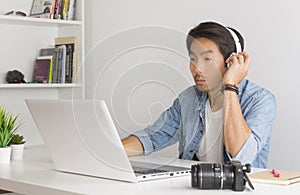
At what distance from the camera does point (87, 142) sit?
1747 mm

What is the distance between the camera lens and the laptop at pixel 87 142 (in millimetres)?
1650

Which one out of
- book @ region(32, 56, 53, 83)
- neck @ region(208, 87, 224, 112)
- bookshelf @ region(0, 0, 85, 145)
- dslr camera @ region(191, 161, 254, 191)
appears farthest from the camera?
book @ region(32, 56, 53, 83)

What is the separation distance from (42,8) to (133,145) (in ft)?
5.09

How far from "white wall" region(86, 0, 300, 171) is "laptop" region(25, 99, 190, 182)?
27 cm

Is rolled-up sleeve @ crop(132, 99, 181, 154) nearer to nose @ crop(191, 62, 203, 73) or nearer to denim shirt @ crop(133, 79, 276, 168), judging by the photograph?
denim shirt @ crop(133, 79, 276, 168)

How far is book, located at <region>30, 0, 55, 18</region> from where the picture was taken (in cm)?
347

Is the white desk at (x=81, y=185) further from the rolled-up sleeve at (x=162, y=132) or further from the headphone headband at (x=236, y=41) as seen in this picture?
the headphone headband at (x=236, y=41)

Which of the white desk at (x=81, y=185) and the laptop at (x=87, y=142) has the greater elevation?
the laptop at (x=87, y=142)

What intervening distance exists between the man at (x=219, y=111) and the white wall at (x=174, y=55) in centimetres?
8

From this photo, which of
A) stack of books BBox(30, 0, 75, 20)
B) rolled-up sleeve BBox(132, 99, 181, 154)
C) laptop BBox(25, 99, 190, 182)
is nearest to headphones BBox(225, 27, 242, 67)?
rolled-up sleeve BBox(132, 99, 181, 154)

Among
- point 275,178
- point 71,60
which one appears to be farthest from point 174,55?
point 71,60

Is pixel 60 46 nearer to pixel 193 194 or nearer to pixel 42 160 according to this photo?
pixel 42 160

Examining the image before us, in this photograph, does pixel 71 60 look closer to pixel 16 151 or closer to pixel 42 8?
pixel 42 8

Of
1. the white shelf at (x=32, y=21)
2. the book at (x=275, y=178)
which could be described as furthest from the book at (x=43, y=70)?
the book at (x=275, y=178)
